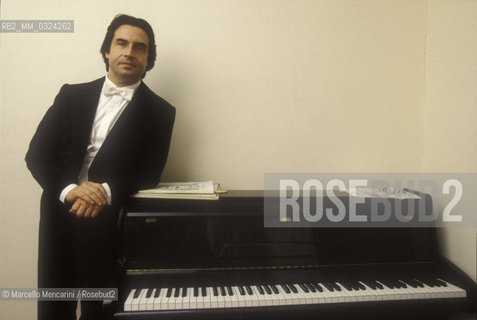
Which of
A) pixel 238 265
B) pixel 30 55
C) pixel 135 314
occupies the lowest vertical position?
pixel 135 314

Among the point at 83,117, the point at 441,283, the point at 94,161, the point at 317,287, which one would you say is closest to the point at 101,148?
the point at 94,161

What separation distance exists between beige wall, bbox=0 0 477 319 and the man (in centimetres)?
32

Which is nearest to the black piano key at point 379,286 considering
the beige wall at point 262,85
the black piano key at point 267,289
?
the black piano key at point 267,289

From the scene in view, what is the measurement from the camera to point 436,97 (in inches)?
73.1

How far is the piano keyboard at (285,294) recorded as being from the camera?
3.97 feet

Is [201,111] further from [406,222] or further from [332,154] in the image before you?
[406,222]

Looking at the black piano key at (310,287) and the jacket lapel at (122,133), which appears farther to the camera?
the jacket lapel at (122,133)

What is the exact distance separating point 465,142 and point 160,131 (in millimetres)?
1650

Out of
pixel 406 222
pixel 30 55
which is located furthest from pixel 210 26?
pixel 406 222

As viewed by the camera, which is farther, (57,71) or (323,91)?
(323,91)

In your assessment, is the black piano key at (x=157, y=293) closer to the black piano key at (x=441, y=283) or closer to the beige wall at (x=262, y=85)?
the beige wall at (x=262, y=85)

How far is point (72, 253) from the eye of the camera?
1.45 m

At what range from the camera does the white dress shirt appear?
150 centimetres

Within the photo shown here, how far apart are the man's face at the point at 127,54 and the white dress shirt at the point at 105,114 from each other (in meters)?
0.05
